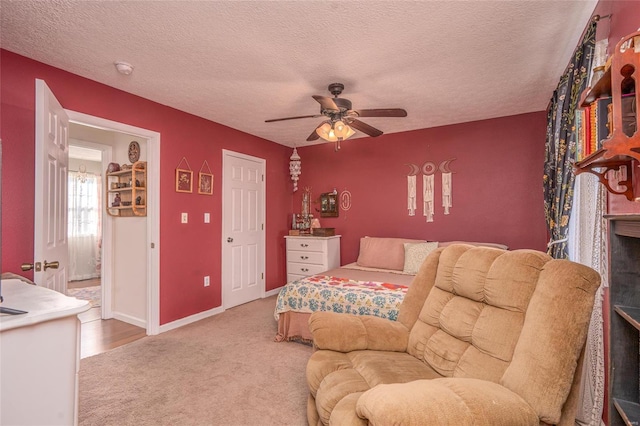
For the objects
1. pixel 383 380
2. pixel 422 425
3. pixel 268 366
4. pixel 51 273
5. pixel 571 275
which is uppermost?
pixel 571 275

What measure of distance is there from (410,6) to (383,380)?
203cm

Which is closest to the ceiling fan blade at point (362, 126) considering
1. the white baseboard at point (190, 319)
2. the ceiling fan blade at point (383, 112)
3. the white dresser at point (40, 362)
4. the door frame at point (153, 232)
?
the ceiling fan blade at point (383, 112)

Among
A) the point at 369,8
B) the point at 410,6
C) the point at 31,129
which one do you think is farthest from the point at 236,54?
the point at 31,129

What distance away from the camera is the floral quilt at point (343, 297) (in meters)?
2.64

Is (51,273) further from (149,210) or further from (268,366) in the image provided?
(268,366)

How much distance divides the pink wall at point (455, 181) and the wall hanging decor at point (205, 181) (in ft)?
6.01

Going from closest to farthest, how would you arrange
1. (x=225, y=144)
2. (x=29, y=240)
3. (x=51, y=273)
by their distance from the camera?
1. (x=51, y=273)
2. (x=29, y=240)
3. (x=225, y=144)

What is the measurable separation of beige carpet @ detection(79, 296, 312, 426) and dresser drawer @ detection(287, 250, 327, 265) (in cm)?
145

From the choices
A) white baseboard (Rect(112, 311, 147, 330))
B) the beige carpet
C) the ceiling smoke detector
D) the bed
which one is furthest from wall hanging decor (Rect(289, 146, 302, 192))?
white baseboard (Rect(112, 311, 147, 330))

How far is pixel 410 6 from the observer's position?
1.79m

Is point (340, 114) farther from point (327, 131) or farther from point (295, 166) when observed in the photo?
point (295, 166)

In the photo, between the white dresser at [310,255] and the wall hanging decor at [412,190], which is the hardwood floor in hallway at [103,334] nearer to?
the white dresser at [310,255]

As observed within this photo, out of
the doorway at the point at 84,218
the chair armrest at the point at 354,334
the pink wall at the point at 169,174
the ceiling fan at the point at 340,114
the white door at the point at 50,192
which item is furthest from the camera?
the doorway at the point at 84,218

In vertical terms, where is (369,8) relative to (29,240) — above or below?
above
